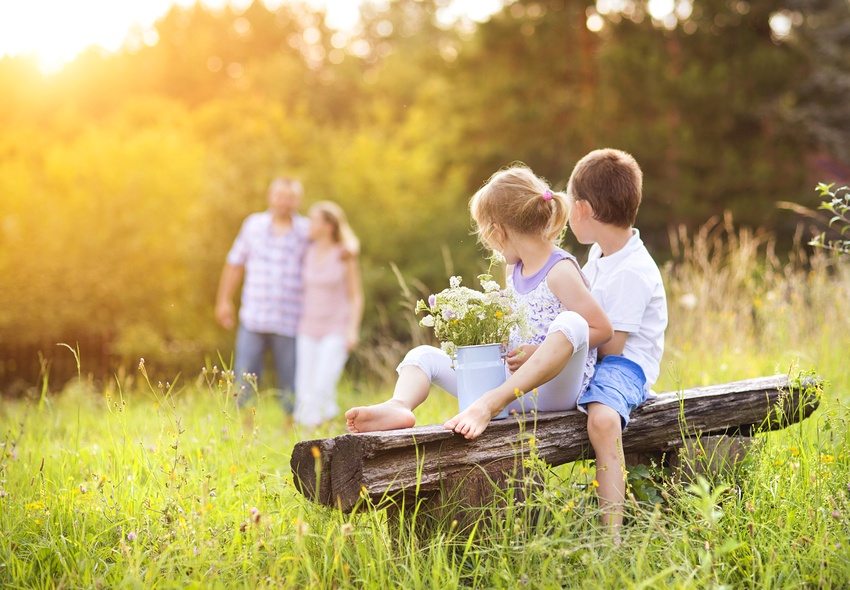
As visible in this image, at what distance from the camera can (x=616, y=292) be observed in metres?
3.54

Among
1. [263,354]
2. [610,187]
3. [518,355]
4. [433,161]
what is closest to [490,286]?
[518,355]

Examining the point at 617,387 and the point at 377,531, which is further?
the point at 617,387

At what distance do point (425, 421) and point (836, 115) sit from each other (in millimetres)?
13506

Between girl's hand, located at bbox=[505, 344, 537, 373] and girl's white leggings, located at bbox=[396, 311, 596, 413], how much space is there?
0.40 ft

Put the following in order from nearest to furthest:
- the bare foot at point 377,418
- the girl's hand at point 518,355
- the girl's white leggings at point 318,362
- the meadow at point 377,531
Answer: the meadow at point 377,531 < the bare foot at point 377,418 < the girl's hand at point 518,355 < the girl's white leggings at point 318,362

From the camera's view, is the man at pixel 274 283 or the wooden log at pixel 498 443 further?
the man at pixel 274 283

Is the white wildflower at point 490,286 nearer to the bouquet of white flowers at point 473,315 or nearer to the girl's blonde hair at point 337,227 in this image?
the bouquet of white flowers at point 473,315

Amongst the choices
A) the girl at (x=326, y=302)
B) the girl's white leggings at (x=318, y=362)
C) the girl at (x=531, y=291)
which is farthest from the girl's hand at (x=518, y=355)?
the girl at (x=326, y=302)

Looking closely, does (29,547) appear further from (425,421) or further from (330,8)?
(330,8)

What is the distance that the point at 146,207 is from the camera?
15.2 meters

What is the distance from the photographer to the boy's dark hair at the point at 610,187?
142 inches

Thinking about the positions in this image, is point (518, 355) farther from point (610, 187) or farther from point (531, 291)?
point (610, 187)

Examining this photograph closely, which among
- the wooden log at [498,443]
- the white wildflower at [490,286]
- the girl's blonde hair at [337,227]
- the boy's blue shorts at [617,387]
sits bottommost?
the wooden log at [498,443]

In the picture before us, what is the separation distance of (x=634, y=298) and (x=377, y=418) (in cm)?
113
